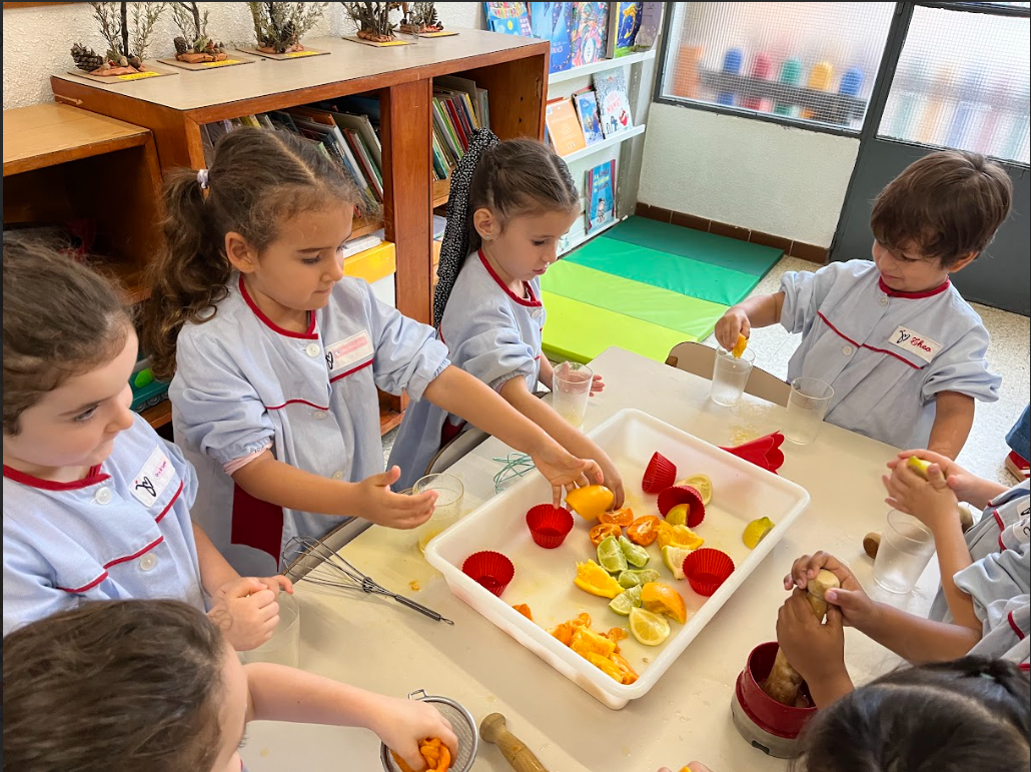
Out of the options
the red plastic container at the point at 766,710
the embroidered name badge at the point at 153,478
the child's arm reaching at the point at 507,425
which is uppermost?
the embroidered name badge at the point at 153,478

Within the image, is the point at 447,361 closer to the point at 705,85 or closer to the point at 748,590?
the point at 748,590

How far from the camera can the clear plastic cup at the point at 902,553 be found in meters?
1.04

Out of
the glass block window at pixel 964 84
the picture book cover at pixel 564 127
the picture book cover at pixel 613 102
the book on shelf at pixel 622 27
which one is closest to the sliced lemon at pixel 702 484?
the picture book cover at pixel 564 127

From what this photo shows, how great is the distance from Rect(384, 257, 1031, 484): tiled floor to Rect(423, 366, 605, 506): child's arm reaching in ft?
4.04

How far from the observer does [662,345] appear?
307 centimetres

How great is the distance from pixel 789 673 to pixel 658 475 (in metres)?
0.43

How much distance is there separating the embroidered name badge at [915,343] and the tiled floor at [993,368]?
106 centimetres

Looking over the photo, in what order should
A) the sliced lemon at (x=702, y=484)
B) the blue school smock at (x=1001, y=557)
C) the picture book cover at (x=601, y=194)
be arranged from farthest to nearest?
the picture book cover at (x=601, y=194) → the sliced lemon at (x=702, y=484) → the blue school smock at (x=1001, y=557)

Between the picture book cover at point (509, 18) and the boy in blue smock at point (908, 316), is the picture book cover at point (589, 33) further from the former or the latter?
the boy in blue smock at point (908, 316)

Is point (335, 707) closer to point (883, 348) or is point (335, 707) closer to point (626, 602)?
point (626, 602)

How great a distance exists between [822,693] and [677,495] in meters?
0.41

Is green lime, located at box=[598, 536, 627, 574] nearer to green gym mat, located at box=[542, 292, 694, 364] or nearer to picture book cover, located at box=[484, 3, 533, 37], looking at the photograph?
green gym mat, located at box=[542, 292, 694, 364]

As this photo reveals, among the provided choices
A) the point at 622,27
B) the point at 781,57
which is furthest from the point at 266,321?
the point at 781,57

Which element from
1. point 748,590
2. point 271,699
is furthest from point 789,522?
point 271,699
